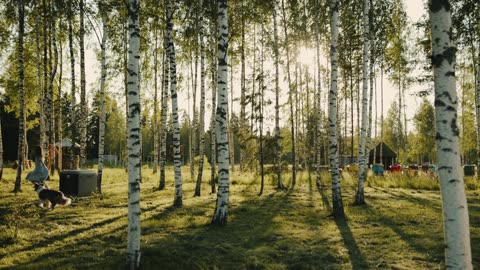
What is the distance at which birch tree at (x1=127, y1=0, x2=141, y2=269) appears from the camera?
608 cm

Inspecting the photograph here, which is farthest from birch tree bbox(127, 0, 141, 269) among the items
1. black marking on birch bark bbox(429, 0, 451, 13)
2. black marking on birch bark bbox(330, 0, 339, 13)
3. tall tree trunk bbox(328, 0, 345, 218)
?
black marking on birch bark bbox(330, 0, 339, 13)

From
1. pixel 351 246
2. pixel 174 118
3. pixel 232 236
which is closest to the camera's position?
pixel 351 246

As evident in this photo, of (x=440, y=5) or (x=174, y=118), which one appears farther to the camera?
(x=174, y=118)

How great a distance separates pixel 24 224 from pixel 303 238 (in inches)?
254

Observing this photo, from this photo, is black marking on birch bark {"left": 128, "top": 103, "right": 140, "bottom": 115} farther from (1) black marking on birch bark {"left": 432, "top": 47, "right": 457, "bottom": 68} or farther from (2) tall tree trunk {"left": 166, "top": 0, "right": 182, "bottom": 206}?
(2) tall tree trunk {"left": 166, "top": 0, "right": 182, "bottom": 206}

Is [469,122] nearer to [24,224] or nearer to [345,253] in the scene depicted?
[345,253]

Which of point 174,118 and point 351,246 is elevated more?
point 174,118

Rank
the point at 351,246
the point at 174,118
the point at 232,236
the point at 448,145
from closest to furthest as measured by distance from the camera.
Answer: the point at 448,145 < the point at 351,246 < the point at 232,236 < the point at 174,118

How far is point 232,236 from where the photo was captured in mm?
8766

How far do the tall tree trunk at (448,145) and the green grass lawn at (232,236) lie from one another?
8.36ft

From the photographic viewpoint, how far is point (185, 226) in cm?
966

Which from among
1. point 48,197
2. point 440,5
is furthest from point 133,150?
point 48,197

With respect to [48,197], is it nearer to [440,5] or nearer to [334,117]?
[334,117]

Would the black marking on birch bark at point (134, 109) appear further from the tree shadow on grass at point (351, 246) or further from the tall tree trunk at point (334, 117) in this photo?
the tall tree trunk at point (334, 117)
